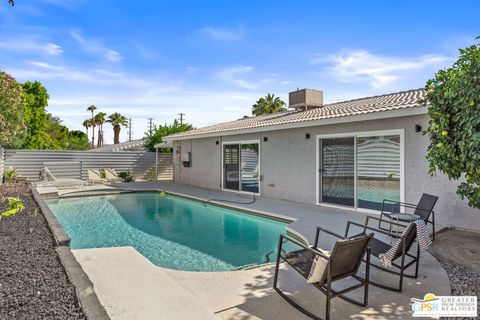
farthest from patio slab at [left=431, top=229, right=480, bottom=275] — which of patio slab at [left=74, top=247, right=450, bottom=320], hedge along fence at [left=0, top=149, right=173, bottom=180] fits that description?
hedge along fence at [left=0, top=149, right=173, bottom=180]

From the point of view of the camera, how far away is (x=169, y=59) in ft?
49.5

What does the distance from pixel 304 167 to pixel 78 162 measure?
15500mm

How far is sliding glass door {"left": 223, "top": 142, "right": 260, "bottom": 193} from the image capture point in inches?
520

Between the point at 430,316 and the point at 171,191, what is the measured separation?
43.0 ft

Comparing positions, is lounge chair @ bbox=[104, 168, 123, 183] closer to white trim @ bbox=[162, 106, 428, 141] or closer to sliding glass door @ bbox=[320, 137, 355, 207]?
white trim @ bbox=[162, 106, 428, 141]

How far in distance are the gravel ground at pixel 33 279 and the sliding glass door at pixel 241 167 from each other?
8.57 m

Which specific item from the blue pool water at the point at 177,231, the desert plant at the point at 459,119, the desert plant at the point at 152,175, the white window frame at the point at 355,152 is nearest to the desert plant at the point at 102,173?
the desert plant at the point at 152,175

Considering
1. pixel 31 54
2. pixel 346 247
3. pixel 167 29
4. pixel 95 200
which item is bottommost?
pixel 95 200

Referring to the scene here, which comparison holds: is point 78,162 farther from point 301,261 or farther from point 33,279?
point 301,261

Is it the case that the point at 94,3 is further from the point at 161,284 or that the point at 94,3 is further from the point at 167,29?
the point at 161,284

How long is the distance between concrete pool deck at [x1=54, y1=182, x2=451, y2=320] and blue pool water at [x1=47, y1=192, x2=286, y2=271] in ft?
3.82

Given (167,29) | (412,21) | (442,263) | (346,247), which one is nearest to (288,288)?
(346,247)

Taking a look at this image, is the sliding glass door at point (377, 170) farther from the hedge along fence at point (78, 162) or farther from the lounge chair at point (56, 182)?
the hedge along fence at point (78, 162)

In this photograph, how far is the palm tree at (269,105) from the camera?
36.8 m
